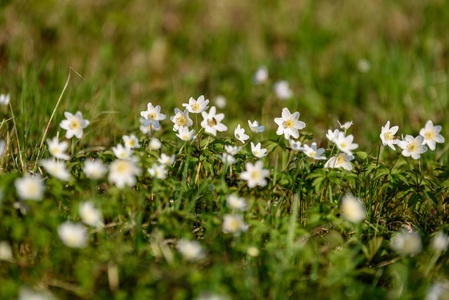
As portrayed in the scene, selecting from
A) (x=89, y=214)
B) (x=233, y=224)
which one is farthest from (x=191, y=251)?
(x=89, y=214)

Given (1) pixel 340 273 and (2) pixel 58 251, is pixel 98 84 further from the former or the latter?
(1) pixel 340 273

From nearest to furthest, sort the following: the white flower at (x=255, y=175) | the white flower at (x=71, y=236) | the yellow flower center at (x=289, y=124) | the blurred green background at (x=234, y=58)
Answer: the white flower at (x=71, y=236), the white flower at (x=255, y=175), the yellow flower center at (x=289, y=124), the blurred green background at (x=234, y=58)

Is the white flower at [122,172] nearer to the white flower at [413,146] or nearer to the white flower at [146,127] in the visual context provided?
the white flower at [146,127]

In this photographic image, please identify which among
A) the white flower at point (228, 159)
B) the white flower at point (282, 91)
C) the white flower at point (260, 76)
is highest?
the white flower at point (260, 76)

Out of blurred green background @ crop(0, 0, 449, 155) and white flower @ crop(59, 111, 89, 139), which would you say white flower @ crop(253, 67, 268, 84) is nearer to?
Answer: blurred green background @ crop(0, 0, 449, 155)

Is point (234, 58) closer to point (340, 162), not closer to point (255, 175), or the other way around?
point (340, 162)

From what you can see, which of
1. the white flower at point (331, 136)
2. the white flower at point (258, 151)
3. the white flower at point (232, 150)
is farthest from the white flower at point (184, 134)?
the white flower at point (331, 136)
